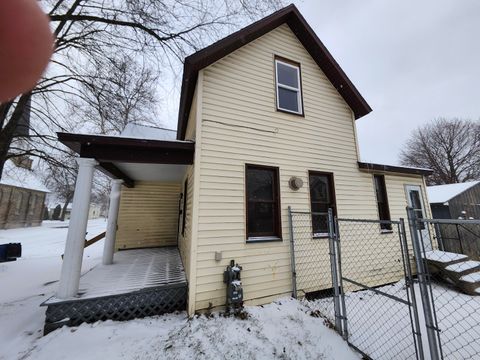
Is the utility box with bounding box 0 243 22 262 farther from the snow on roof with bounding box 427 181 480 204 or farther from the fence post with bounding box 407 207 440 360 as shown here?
the snow on roof with bounding box 427 181 480 204

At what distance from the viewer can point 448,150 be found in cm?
2634

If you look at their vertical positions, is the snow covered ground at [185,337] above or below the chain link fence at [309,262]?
below

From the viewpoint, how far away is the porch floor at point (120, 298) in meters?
3.99

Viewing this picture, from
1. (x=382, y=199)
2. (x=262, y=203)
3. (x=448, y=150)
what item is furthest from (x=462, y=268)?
(x=448, y=150)

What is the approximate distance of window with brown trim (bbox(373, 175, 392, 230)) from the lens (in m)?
6.81

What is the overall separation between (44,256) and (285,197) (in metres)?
12.9

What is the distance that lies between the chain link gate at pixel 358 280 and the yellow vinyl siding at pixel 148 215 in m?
6.26

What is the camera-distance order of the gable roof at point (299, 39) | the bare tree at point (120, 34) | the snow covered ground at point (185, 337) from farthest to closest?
the bare tree at point (120, 34) → the gable roof at point (299, 39) → the snow covered ground at point (185, 337)

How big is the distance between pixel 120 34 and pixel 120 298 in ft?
23.7

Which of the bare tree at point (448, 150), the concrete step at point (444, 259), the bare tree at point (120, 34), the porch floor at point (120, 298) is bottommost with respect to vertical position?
Result: the porch floor at point (120, 298)

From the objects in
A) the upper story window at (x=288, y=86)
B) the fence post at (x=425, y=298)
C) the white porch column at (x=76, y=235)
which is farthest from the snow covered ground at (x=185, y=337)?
the upper story window at (x=288, y=86)

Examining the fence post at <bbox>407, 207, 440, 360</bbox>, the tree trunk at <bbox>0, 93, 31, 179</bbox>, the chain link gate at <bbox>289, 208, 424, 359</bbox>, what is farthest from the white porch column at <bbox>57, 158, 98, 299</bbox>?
the fence post at <bbox>407, 207, 440, 360</bbox>

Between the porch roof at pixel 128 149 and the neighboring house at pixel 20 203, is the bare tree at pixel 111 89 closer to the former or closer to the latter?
the porch roof at pixel 128 149

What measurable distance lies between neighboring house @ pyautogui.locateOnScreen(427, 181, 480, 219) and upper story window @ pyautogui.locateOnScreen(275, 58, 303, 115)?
11.6 m
